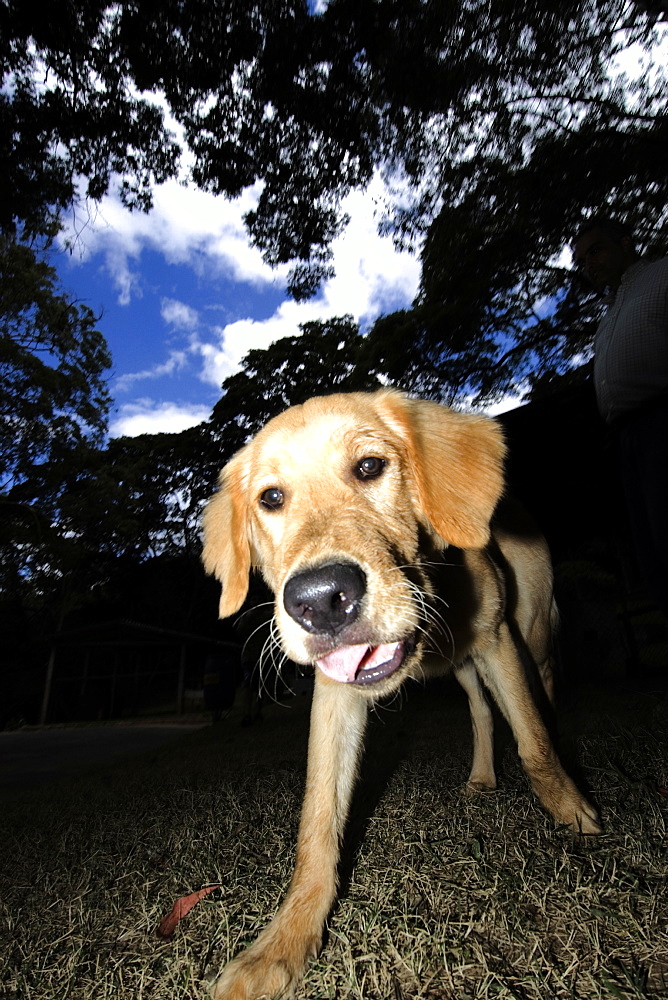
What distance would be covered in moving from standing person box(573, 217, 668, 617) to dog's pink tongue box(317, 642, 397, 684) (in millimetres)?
1692

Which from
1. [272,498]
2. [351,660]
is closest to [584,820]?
[351,660]

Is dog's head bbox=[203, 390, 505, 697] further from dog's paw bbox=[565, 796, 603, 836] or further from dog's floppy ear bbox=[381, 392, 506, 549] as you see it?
dog's paw bbox=[565, 796, 603, 836]

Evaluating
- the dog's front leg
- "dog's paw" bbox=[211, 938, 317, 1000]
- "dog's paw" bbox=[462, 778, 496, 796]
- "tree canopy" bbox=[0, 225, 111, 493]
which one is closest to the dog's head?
the dog's front leg

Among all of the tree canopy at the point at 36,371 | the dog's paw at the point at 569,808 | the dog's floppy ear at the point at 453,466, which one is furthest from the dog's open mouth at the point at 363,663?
the tree canopy at the point at 36,371

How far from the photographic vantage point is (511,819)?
2162 mm

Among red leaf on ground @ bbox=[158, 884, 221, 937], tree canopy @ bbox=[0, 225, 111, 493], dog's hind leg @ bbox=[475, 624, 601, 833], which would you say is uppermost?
tree canopy @ bbox=[0, 225, 111, 493]

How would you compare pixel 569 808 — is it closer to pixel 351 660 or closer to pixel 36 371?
pixel 351 660

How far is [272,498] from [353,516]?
531 millimetres

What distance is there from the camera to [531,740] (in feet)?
7.21

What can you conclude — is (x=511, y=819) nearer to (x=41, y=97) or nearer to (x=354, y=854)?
(x=354, y=854)

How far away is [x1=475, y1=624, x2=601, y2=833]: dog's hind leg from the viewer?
81.5 inches

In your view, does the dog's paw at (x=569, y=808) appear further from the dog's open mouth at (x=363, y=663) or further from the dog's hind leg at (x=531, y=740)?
the dog's open mouth at (x=363, y=663)

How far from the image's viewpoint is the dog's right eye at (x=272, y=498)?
220 centimetres

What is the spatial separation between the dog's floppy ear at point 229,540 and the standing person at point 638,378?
203cm
